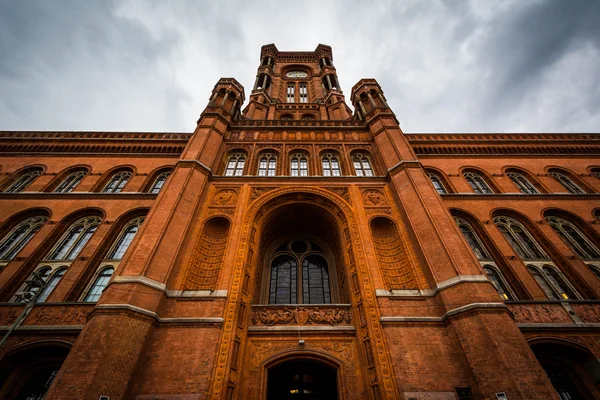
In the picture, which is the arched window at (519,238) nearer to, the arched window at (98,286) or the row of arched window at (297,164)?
the row of arched window at (297,164)

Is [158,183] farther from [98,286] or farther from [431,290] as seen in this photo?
[431,290]

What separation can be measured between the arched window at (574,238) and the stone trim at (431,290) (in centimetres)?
806

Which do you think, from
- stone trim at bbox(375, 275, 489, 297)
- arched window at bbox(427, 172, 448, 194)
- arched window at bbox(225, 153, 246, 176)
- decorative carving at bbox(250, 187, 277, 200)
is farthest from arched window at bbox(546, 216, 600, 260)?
arched window at bbox(225, 153, 246, 176)

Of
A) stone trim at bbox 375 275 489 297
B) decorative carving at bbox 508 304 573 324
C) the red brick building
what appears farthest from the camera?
decorative carving at bbox 508 304 573 324

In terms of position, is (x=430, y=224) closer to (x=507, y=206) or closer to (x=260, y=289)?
(x=507, y=206)

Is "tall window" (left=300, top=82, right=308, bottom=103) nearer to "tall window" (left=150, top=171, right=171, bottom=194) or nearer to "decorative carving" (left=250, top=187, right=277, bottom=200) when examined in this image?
"tall window" (left=150, top=171, right=171, bottom=194)

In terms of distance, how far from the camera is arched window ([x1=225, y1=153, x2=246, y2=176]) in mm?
15750

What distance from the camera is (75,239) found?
42.3ft

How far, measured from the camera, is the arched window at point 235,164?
620 inches

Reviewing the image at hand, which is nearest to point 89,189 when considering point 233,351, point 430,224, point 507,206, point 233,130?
point 233,130

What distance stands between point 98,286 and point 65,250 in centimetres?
314

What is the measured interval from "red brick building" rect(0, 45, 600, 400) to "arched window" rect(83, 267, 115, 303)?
6 centimetres

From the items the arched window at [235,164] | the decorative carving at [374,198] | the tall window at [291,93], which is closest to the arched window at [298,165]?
the arched window at [235,164]

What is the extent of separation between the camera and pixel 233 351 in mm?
8539
